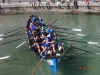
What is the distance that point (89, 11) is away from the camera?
29.0m

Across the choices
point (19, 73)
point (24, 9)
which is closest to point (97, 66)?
point (19, 73)

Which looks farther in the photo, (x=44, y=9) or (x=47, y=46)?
(x=44, y=9)

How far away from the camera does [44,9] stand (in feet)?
98.8

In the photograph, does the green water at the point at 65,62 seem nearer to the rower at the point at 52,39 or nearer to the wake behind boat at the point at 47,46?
the wake behind boat at the point at 47,46

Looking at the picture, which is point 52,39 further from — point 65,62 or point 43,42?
point 65,62

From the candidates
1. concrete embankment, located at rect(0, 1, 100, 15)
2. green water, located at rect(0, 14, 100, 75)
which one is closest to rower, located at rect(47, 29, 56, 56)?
green water, located at rect(0, 14, 100, 75)

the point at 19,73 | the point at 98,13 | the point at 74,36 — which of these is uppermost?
the point at 98,13

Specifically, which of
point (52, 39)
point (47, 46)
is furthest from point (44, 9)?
point (47, 46)

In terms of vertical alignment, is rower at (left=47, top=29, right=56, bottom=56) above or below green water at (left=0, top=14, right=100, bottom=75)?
above

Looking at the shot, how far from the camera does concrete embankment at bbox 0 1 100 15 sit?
1137 inches

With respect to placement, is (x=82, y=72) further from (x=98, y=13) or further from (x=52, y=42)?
(x=98, y=13)

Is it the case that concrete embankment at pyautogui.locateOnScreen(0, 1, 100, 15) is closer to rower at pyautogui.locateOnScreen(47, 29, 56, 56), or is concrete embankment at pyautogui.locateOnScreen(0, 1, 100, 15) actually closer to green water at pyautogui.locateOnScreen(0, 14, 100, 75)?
green water at pyautogui.locateOnScreen(0, 14, 100, 75)

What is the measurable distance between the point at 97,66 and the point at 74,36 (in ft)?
20.6

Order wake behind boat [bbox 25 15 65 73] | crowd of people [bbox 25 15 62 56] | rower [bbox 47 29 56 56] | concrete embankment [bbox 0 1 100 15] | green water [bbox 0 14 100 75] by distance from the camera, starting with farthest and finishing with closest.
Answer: concrete embankment [bbox 0 1 100 15], green water [bbox 0 14 100 75], crowd of people [bbox 25 15 62 56], rower [bbox 47 29 56 56], wake behind boat [bbox 25 15 65 73]
